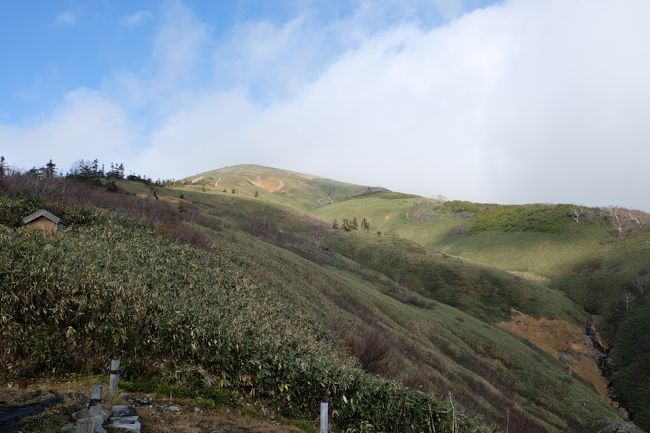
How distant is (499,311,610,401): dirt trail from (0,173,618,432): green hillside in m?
7.40

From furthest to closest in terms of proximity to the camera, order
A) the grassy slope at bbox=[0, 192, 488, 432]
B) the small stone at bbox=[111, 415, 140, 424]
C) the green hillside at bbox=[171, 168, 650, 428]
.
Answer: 1. the green hillside at bbox=[171, 168, 650, 428]
2. the grassy slope at bbox=[0, 192, 488, 432]
3. the small stone at bbox=[111, 415, 140, 424]

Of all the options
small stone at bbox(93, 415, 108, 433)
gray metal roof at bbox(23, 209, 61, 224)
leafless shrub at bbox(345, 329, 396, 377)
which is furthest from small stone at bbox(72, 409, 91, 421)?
gray metal roof at bbox(23, 209, 61, 224)

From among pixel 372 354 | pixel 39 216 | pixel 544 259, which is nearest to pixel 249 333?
pixel 372 354

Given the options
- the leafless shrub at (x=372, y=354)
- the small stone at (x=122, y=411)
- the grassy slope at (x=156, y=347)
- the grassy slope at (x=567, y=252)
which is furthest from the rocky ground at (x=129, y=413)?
the grassy slope at (x=567, y=252)

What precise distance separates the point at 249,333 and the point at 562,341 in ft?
221

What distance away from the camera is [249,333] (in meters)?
17.6

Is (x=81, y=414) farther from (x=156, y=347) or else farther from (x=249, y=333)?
(x=249, y=333)

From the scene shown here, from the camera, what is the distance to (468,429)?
49.8 feet

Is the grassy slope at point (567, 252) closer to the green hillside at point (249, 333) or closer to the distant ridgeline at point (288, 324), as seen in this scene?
the distant ridgeline at point (288, 324)

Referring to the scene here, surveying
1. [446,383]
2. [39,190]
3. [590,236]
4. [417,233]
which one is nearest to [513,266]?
[590,236]

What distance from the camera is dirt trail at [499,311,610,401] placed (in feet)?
203

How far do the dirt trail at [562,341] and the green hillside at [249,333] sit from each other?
24.3 ft

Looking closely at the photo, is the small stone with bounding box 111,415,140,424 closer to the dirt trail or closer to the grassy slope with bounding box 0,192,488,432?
the grassy slope with bounding box 0,192,488,432

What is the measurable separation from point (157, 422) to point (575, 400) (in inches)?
1829
